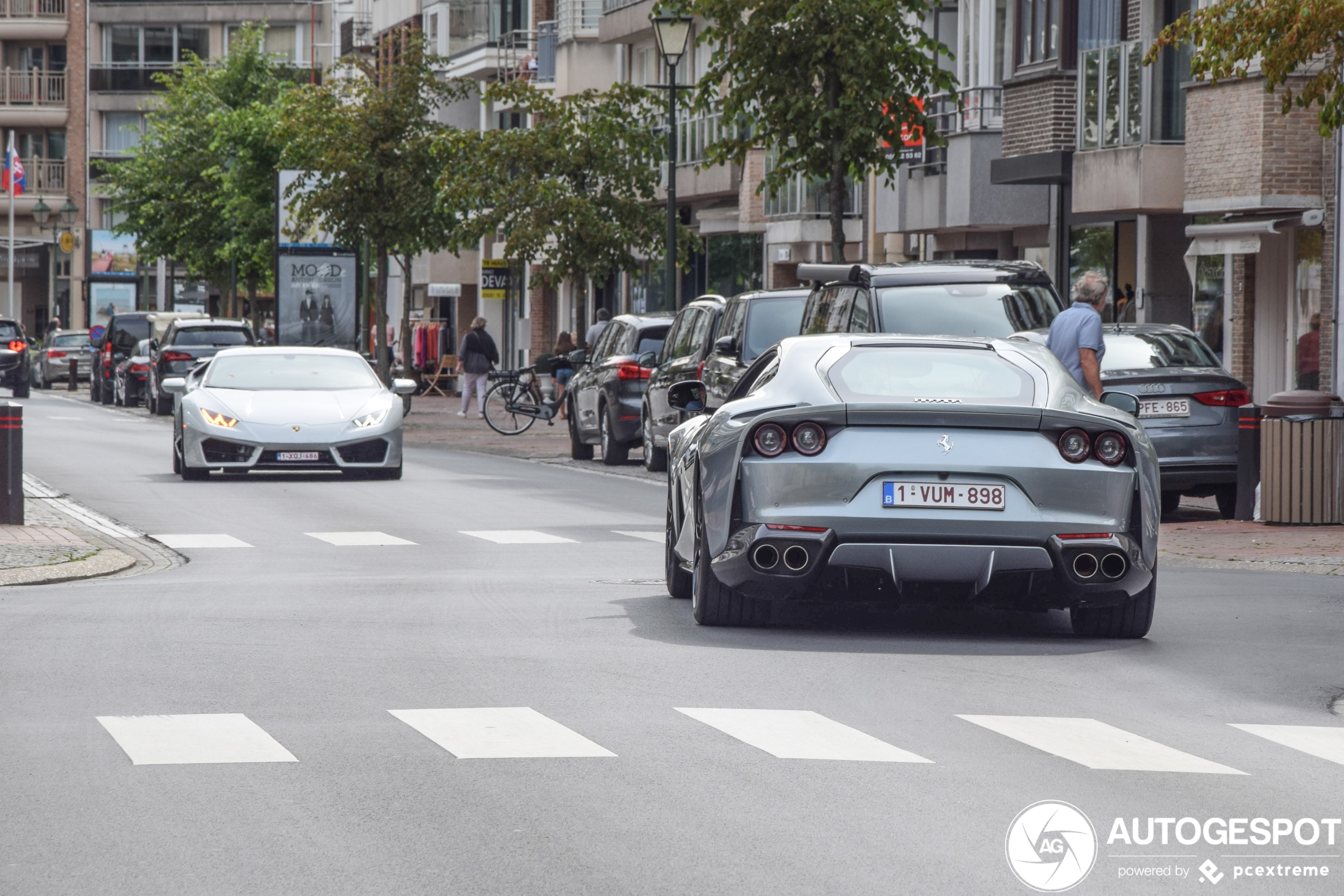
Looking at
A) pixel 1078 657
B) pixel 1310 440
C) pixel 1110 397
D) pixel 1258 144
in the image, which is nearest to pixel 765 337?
pixel 1310 440

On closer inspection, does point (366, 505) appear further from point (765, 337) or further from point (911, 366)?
point (911, 366)

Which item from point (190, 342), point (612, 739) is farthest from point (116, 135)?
point (612, 739)

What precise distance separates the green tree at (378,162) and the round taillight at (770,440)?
34.6 m

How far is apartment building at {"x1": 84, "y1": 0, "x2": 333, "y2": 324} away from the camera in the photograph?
341 feet

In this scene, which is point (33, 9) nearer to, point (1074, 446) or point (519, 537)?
point (519, 537)

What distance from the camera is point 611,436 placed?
28.2 m

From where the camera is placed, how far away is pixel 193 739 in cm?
789

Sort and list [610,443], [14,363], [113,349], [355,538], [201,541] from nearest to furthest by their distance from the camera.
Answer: [201,541]
[355,538]
[610,443]
[113,349]
[14,363]

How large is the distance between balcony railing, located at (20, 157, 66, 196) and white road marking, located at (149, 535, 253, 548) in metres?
88.2

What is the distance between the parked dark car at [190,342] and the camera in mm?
42344

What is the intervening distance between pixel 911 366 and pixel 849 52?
703 inches

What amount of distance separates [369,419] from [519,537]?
22.7ft

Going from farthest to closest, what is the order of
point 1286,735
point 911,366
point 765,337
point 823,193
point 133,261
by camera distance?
1. point 133,261
2. point 823,193
3. point 765,337
4. point 911,366
5. point 1286,735

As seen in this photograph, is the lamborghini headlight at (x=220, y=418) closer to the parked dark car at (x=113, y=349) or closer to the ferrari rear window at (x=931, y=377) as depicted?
the ferrari rear window at (x=931, y=377)
